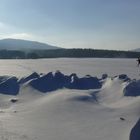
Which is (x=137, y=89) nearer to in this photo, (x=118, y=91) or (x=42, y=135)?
(x=118, y=91)

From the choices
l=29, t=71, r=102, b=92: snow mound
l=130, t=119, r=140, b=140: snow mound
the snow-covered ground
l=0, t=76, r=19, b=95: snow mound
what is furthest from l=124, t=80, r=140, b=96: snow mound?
l=0, t=76, r=19, b=95: snow mound

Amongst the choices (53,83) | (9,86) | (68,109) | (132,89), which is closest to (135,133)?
(68,109)

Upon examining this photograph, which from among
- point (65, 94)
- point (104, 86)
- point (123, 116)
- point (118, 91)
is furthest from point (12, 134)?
point (104, 86)

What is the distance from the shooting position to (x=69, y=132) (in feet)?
44.5

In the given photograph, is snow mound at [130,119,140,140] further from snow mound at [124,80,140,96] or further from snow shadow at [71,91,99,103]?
snow mound at [124,80,140,96]

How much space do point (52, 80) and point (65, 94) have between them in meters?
5.79

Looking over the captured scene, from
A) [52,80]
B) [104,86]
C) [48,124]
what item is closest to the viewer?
[48,124]

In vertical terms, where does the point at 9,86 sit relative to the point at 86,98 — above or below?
below

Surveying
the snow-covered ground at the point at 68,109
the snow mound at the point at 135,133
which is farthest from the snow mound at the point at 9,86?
the snow mound at the point at 135,133

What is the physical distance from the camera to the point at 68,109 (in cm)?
1739

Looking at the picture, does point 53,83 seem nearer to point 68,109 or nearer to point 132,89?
point 132,89

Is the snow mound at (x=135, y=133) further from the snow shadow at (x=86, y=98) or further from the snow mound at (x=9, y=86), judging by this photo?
the snow mound at (x=9, y=86)

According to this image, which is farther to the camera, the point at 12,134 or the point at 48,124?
the point at 48,124

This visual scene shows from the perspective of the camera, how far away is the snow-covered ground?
13164 millimetres
